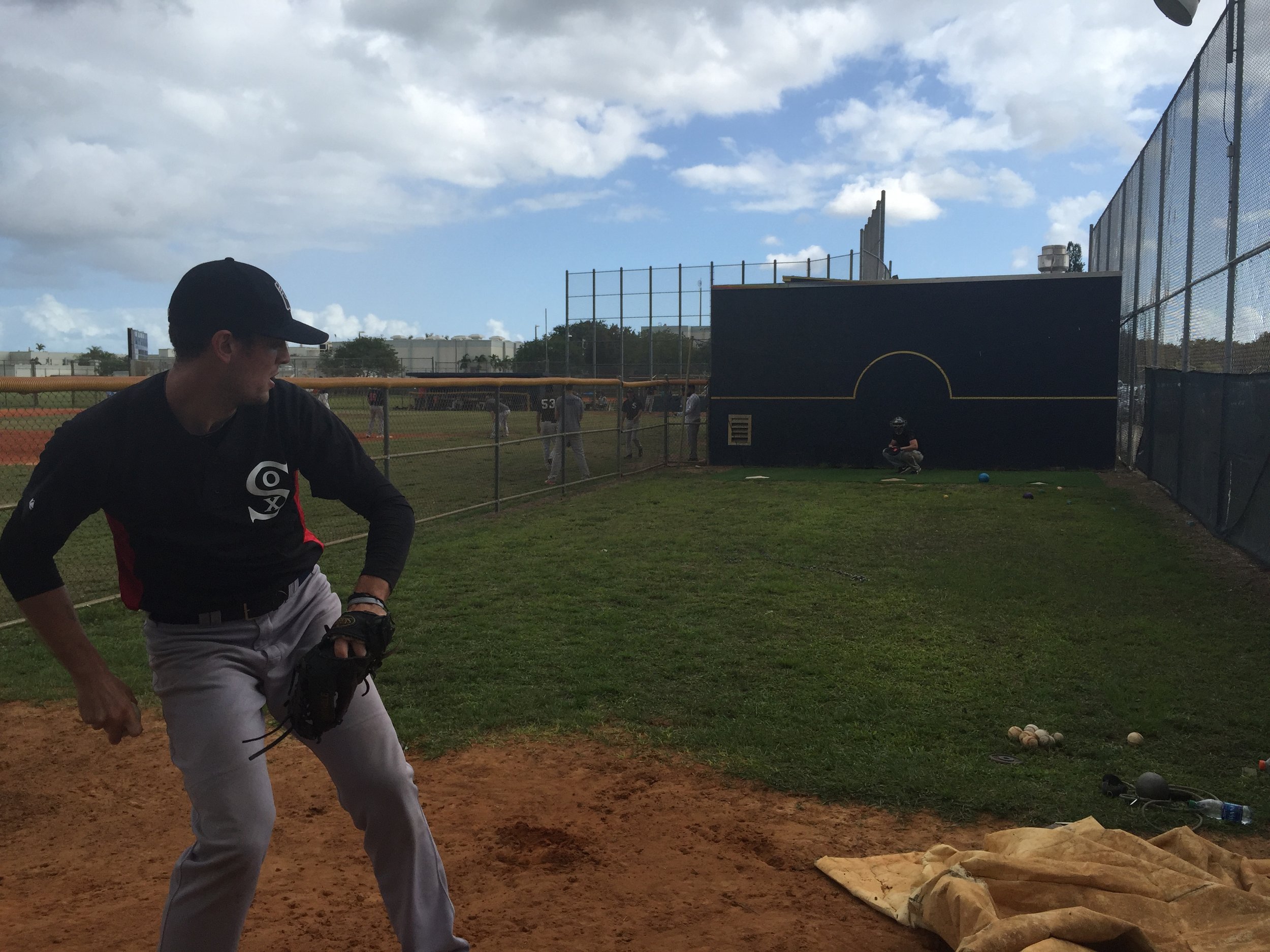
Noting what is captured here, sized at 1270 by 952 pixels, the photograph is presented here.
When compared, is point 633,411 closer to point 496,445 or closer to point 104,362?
point 496,445

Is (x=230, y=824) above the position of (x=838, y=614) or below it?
above

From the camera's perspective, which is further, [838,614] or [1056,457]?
[1056,457]

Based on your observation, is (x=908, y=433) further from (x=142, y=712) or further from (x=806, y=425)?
(x=142, y=712)

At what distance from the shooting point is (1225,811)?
13.4 ft

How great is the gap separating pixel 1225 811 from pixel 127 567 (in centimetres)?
430

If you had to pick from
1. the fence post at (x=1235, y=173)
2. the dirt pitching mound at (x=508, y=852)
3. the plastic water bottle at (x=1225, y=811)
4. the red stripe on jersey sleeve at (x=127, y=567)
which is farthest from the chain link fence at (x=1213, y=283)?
the red stripe on jersey sleeve at (x=127, y=567)

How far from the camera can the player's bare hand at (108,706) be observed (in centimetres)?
258

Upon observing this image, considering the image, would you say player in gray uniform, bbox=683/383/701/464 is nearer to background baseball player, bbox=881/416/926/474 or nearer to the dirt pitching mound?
background baseball player, bbox=881/416/926/474

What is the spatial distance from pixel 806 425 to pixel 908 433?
2262mm

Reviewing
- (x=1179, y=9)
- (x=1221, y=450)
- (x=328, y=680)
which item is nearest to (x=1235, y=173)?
(x=1221, y=450)

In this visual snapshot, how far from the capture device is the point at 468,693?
5824mm

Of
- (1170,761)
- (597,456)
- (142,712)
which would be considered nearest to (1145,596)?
(1170,761)

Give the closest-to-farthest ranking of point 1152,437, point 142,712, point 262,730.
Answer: point 262,730, point 142,712, point 1152,437

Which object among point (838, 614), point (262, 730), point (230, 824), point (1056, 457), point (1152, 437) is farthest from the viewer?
point (1056, 457)
